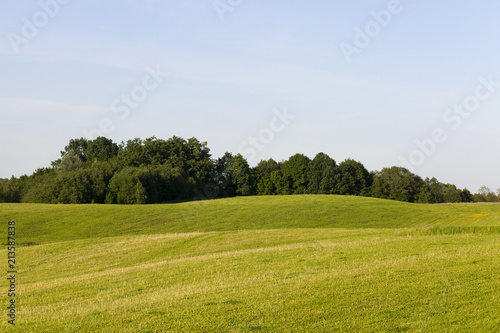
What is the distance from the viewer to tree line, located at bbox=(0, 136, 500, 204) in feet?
247

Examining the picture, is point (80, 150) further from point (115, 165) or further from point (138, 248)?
point (138, 248)

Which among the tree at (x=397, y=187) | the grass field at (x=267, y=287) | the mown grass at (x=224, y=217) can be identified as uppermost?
the tree at (x=397, y=187)

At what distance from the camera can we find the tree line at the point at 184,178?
247ft

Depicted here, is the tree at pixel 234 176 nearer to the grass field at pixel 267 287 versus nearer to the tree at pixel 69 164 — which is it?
the tree at pixel 69 164

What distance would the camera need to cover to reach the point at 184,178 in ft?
309

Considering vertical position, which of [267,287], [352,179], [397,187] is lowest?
[267,287]

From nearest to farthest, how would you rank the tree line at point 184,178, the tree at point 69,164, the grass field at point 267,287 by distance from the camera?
the grass field at point 267,287 → the tree line at point 184,178 → the tree at point 69,164

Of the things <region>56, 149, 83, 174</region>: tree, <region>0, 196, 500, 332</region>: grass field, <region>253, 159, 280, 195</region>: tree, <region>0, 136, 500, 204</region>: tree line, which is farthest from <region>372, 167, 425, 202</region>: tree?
<region>0, 196, 500, 332</region>: grass field

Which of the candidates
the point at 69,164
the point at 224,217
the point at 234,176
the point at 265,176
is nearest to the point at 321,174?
the point at 265,176

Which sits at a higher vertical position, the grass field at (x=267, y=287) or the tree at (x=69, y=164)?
the tree at (x=69, y=164)

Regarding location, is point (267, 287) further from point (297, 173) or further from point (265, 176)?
point (265, 176)

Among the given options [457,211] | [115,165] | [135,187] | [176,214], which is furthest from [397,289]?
[115,165]

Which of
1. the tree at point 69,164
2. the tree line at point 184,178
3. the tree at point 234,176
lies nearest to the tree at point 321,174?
the tree line at point 184,178

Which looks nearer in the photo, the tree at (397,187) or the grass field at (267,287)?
the grass field at (267,287)
